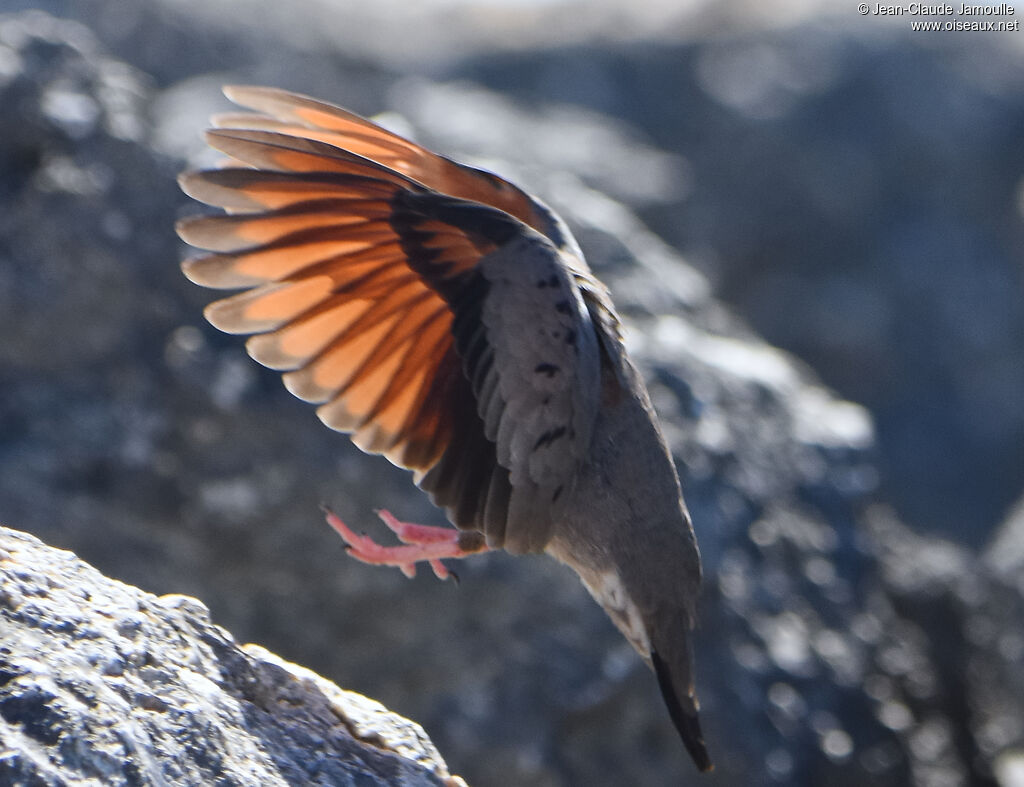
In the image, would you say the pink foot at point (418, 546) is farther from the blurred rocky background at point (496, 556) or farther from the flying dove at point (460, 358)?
the blurred rocky background at point (496, 556)

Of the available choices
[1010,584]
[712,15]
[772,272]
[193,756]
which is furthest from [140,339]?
[712,15]

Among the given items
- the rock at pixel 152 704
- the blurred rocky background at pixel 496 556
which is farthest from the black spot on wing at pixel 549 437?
the blurred rocky background at pixel 496 556

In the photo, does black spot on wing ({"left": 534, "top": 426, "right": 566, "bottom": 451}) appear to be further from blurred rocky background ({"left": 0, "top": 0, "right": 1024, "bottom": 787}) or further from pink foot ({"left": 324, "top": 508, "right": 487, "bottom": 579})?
blurred rocky background ({"left": 0, "top": 0, "right": 1024, "bottom": 787})

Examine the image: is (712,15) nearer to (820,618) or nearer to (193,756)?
(820,618)

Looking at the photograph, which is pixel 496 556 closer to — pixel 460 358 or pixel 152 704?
pixel 460 358

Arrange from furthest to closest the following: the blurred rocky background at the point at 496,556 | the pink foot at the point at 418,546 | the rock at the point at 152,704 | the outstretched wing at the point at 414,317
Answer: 1. the blurred rocky background at the point at 496,556
2. the pink foot at the point at 418,546
3. the outstretched wing at the point at 414,317
4. the rock at the point at 152,704

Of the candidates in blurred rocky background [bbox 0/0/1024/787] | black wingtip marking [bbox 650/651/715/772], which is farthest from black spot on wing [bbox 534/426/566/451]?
blurred rocky background [bbox 0/0/1024/787]

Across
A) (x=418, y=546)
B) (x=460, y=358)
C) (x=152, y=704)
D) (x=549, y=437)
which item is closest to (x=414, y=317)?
(x=460, y=358)
